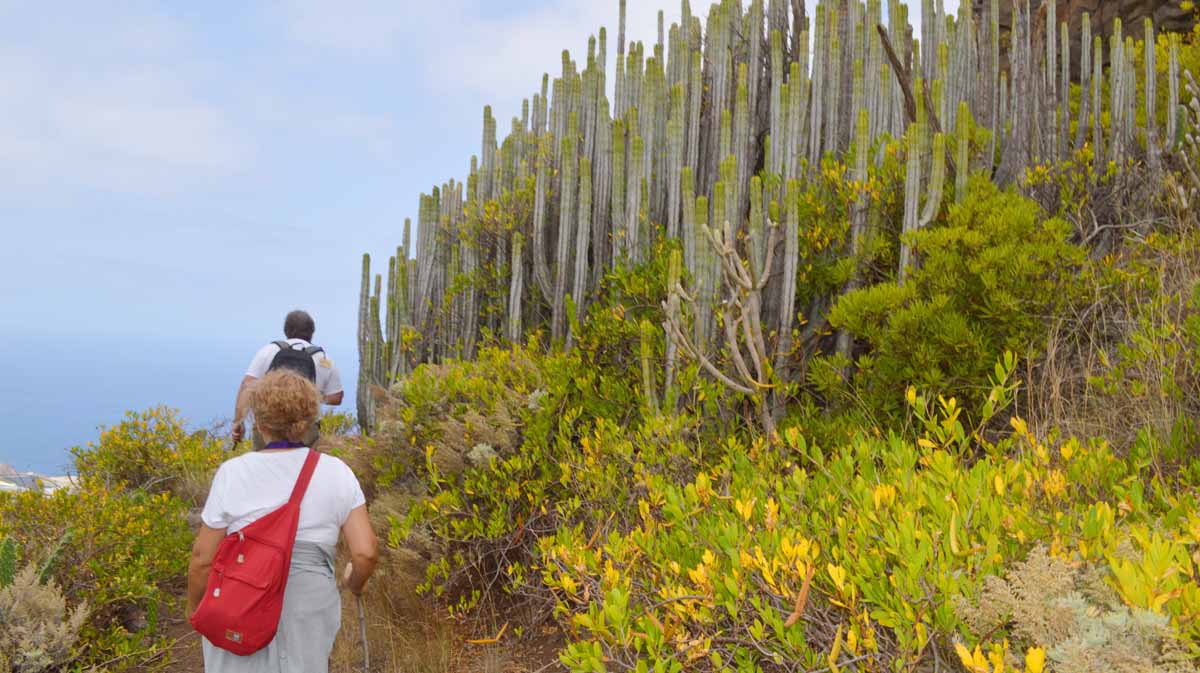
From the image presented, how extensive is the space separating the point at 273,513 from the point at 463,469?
7.73 ft

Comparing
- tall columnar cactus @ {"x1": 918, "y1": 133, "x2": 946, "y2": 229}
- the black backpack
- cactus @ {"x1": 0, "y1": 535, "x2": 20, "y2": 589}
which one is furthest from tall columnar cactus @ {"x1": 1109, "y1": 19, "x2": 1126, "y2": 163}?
cactus @ {"x1": 0, "y1": 535, "x2": 20, "y2": 589}

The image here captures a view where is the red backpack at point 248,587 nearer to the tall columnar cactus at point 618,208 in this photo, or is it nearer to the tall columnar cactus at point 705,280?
the tall columnar cactus at point 705,280

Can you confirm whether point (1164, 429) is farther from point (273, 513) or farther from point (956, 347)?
point (273, 513)

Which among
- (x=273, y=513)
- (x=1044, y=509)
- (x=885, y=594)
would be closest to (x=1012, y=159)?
(x=1044, y=509)

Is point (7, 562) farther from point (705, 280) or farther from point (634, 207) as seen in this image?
point (634, 207)

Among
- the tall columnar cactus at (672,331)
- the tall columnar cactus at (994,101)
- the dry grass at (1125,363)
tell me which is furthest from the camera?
the tall columnar cactus at (994,101)

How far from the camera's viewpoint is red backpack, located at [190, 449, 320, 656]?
2756mm

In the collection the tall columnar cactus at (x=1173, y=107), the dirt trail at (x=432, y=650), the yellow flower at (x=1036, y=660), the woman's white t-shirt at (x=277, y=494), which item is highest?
the tall columnar cactus at (x=1173, y=107)

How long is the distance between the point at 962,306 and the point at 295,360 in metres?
3.98

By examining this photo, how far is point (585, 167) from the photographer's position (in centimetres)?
663

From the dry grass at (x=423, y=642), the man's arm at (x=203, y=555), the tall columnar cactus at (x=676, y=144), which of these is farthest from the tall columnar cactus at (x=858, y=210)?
the man's arm at (x=203, y=555)

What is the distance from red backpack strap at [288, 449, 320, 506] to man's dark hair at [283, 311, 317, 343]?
118 inches

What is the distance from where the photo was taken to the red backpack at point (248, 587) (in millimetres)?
2756

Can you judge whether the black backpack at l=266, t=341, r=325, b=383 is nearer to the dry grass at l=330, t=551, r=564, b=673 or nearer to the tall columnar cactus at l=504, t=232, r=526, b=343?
the dry grass at l=330, t=551, r=564, b=673
